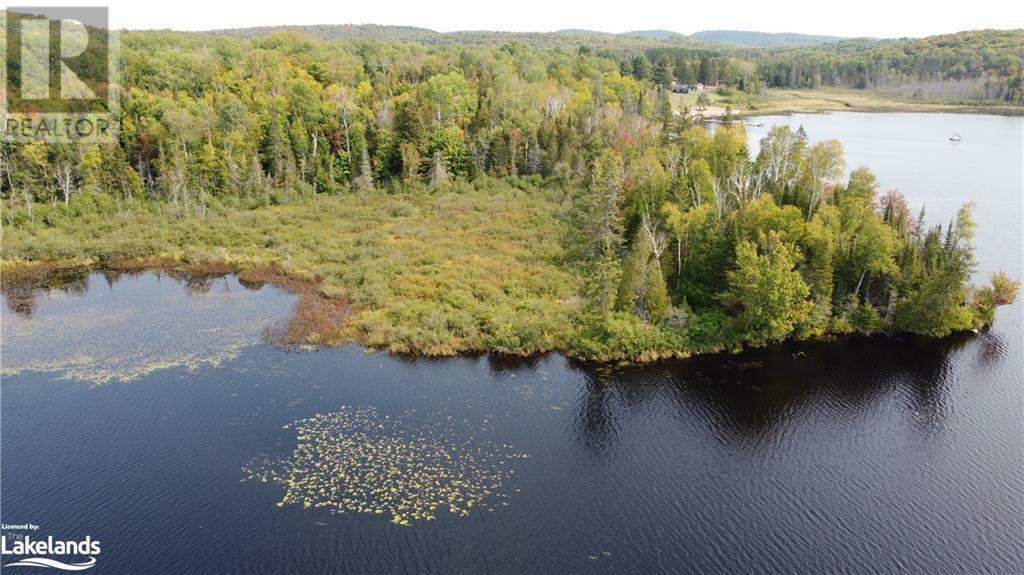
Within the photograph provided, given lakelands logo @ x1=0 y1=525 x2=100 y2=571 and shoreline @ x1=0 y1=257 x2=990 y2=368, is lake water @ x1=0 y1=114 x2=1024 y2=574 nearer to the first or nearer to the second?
lakelands logo @ x1=0 y1=525 x2=100 y2=571

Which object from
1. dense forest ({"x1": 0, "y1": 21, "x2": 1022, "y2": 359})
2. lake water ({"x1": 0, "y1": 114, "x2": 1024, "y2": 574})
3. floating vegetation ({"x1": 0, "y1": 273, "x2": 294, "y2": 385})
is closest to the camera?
lake water ({"x1": 0, "y1": 114, "x2": 1024, "y2": 574})

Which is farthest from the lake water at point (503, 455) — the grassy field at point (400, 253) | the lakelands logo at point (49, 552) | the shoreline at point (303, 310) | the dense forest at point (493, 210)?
the dense forest at point (493, 210)

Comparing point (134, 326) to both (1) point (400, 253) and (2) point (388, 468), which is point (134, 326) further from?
(2) point (388, 468)

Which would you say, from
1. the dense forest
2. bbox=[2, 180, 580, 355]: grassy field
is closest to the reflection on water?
bbox=[2, 180, 580, 355]: grassy field

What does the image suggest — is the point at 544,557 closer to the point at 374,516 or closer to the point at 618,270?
the point at 374,516

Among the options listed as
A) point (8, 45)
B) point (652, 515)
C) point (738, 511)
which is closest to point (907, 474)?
point (738, 511)

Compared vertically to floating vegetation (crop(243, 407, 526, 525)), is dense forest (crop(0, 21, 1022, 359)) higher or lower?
higher

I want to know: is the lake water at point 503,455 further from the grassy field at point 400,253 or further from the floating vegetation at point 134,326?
the grassy field at point 400,253
